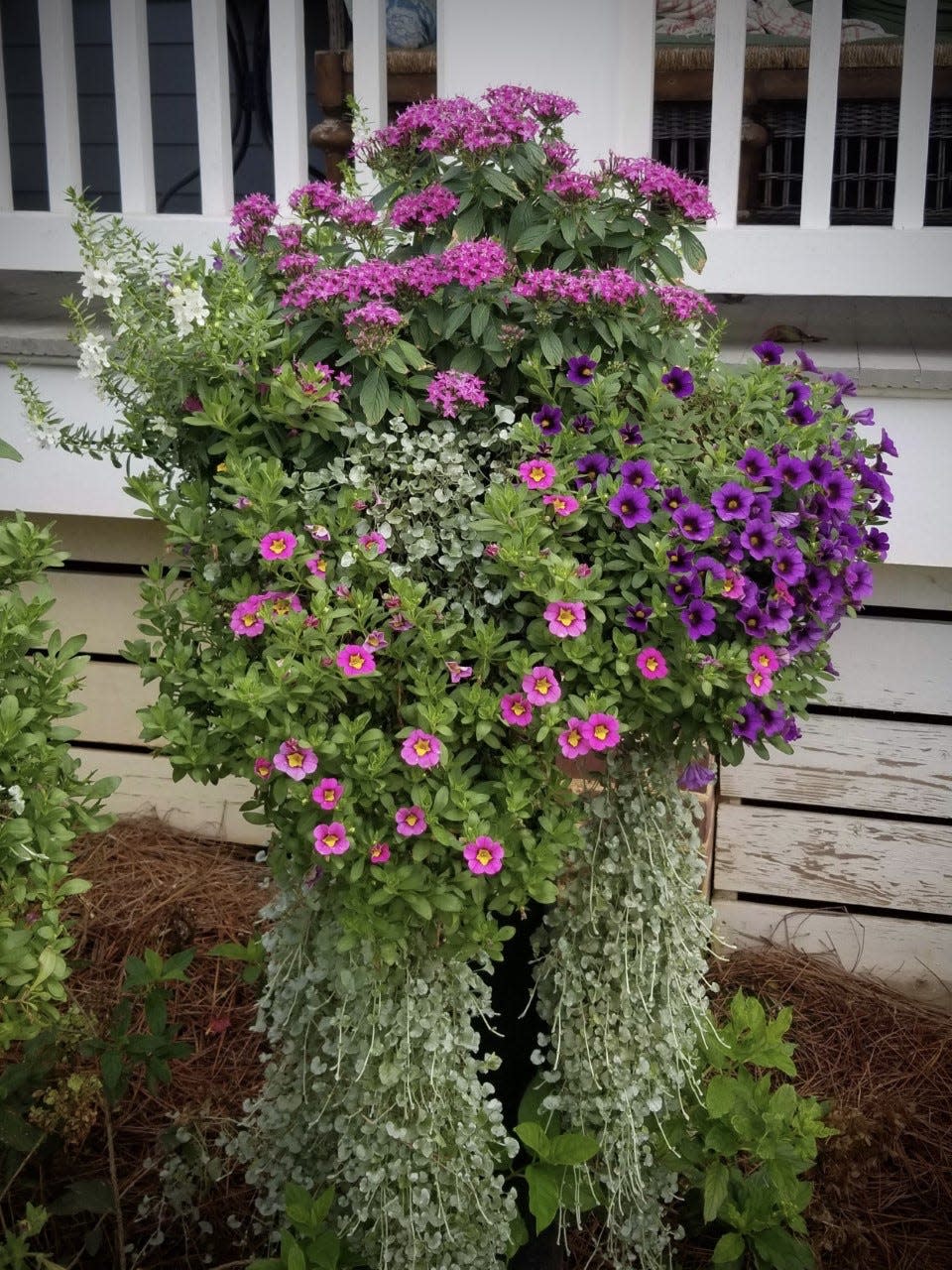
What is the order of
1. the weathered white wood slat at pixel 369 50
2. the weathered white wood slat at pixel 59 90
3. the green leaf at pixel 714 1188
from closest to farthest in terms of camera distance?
the green leaf at pixel 714 1188 → the weathered white wood slat at pixel 369 50 → the weathered white wood slat at pixel 59 90

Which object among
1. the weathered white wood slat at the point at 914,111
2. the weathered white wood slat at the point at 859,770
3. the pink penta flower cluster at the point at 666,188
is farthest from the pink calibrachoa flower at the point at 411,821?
the weathered white wood slat at the point at 914,111

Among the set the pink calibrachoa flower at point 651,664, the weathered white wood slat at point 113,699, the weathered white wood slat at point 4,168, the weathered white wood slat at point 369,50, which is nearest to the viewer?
the pink calibrachoa flower at point 651,664

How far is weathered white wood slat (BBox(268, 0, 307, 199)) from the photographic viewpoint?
2559 millimetres

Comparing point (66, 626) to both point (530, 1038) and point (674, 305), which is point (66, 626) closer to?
point (530, 1038)

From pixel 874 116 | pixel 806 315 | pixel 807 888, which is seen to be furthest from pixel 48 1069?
pixel 874 116

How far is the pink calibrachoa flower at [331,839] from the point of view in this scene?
1.42 metres

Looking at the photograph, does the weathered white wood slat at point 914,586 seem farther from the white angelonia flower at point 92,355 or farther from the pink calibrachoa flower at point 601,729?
the white angelonia flower at point 92,355

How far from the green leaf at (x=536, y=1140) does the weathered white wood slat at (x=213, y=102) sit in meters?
1.83

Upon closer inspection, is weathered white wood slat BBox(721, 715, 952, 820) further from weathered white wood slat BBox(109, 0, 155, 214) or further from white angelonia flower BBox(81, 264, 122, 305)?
weathered white wood slat BBox(109, 0, 155, 214)

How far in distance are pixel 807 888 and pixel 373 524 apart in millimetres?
1534

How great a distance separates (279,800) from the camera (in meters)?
1.46

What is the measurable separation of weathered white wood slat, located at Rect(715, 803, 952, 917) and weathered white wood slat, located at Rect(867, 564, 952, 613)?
0.44m

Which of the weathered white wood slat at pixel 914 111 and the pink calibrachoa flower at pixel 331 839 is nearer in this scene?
the pink calibrachoa flower at pixel 331 839

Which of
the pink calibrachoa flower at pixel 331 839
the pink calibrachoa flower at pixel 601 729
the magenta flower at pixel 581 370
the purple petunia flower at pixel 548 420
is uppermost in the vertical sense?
the magenta flower at pixel 581 370
